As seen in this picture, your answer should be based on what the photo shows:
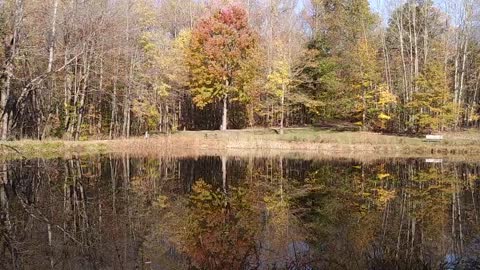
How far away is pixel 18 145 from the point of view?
25875 millimetres

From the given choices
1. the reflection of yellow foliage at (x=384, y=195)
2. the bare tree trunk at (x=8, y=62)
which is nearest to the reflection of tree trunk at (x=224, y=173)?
the reflection of yellow foliage at (x=384, y=195)

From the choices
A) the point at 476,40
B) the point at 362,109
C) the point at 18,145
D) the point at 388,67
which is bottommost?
the point at 18,145

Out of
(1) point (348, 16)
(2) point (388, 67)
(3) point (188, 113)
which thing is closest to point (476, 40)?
(2) point (388, 67)

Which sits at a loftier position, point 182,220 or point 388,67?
point 388,67

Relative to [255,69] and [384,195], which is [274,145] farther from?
[384,195]

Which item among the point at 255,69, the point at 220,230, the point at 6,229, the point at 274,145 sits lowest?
the point at 220,230

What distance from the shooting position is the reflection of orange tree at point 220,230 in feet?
28.0

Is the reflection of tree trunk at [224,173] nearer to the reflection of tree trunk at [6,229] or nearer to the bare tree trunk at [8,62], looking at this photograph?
the reflection of tree trunk at [6,229]

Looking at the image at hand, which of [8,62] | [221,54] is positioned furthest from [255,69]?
[8,62]

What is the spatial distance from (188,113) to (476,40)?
1204 inches

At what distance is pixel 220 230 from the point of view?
1062 cm

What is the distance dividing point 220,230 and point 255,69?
32.7 metres

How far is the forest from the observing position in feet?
115

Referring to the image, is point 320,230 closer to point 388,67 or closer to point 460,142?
point 460,142
